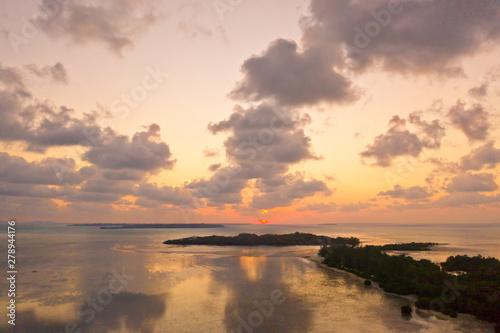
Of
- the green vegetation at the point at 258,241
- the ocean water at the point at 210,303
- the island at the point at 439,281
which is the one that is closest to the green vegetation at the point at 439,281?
the island at the point at 439,281

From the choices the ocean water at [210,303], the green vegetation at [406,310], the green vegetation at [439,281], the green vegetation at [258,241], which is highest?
the green vegetation at [439,281]

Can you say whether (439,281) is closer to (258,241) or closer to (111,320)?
(111,320)

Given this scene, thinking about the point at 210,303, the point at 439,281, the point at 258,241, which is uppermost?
the point at 439,281

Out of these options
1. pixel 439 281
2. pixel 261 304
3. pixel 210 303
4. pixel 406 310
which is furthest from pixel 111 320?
pixel 439 281

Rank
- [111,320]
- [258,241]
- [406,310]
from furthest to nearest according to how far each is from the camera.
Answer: [258,241] < [406,310] < [111,320]

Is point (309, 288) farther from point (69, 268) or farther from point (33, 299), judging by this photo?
point (69, 268)

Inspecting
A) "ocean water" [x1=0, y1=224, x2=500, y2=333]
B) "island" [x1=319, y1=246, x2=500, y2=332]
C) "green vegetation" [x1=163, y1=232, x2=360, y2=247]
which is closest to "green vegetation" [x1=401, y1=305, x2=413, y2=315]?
"ocean water" [x1=0, y1=224, x2=500, y2=333]

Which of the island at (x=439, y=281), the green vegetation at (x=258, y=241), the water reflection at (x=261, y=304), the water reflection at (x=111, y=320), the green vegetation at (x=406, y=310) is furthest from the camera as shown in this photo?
the green vegetation at (x=258, y=241)

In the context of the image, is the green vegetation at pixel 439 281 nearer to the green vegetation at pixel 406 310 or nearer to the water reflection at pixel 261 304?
the green vegetation at pixel 406 310

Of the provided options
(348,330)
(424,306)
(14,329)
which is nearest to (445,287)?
(424,306)

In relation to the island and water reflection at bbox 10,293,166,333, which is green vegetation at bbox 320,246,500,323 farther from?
water reflection at bbox 10,293,166,333
